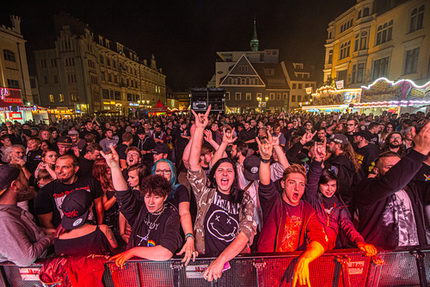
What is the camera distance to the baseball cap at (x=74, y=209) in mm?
2025

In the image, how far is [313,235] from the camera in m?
2.14

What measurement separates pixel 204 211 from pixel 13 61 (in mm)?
37470

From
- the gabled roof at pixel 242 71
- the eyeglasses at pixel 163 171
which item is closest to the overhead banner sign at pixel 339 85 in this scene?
the gabled roof at pixel 242 71

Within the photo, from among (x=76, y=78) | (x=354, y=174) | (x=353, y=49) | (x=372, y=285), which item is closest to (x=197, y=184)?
(x=372, y=285)

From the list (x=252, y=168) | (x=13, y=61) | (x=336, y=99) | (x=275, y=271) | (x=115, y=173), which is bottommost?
(x=275, y=271)

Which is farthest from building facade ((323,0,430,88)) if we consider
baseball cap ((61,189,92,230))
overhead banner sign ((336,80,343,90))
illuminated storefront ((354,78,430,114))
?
baseball cap ((61,189,92,230))

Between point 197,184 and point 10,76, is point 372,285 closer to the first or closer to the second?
point 197,184

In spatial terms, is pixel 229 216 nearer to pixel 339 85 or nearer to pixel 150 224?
pixel 150 224

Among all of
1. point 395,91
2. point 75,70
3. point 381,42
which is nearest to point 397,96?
point 395,91

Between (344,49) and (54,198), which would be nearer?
(54,198)

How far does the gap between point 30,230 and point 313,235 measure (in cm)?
302

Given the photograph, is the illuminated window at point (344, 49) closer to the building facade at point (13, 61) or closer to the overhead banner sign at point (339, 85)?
the overhead banner sign at point (339, 85)

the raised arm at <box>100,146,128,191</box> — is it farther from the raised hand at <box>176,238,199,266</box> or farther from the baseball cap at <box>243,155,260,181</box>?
the baseball cap at <box>243,155,260,181</box>

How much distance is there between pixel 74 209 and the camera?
203 centimetres
